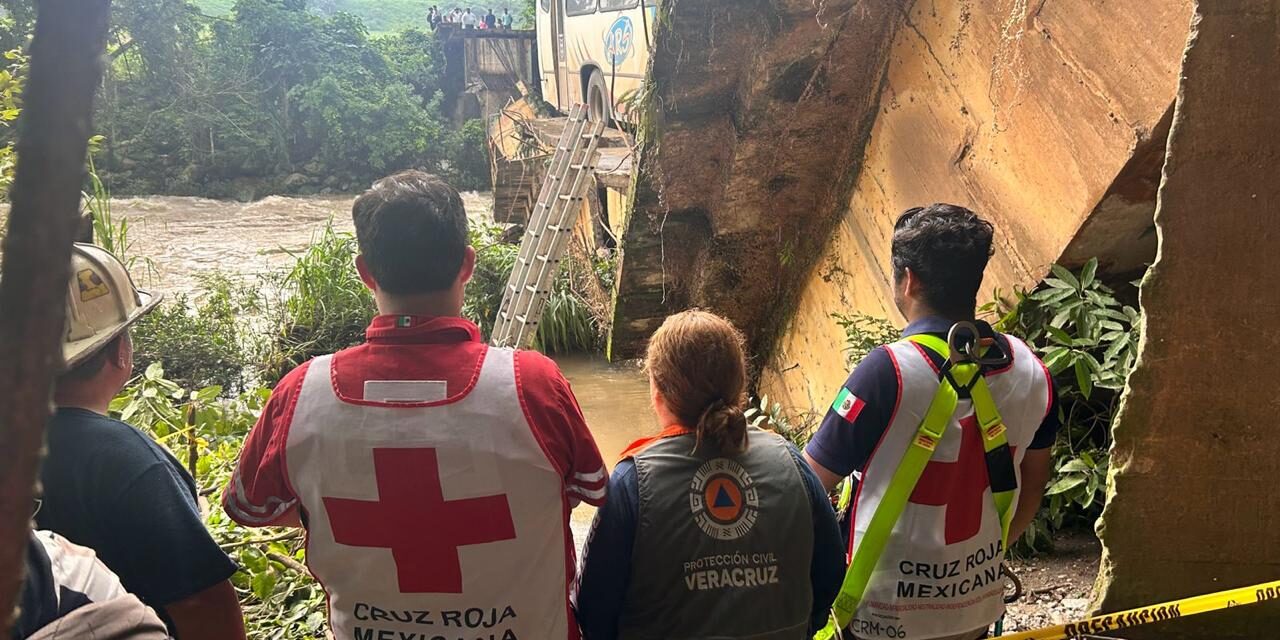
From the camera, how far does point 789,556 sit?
1784 millimetres

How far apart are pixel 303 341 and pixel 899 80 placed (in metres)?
7.31

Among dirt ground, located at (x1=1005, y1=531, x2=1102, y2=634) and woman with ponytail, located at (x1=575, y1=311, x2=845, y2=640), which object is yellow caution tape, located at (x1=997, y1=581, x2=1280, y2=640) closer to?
dirt ground, located at (x1=1005, y1=531, x2=1102, y2=634)

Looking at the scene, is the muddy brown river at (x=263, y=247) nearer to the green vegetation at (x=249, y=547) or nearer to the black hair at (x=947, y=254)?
the green vegetation at (x=249, y=547)

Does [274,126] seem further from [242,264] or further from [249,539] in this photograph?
[249,539]

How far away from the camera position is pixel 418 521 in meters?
1.68

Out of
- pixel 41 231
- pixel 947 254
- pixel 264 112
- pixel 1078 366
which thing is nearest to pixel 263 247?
pixel 264 112

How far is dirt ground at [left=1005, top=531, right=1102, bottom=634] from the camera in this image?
2.96m

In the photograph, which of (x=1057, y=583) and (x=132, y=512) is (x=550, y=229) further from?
(x=132, y=512)

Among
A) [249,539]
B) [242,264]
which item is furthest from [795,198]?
[242,264]

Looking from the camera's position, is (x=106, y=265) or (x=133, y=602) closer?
(x=133, y=602)

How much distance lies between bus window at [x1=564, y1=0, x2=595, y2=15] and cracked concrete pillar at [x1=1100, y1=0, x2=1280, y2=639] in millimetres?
8638

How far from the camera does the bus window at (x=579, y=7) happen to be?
33.5 feet

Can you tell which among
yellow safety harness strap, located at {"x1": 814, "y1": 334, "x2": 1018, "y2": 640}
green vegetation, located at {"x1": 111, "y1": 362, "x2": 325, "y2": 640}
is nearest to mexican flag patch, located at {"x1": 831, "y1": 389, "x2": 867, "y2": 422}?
yellow safety harness strap, located at {"x1": 814, "y1": 334, "x2": 1018, "y2": 640}

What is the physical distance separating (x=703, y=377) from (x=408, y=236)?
2.22ft
